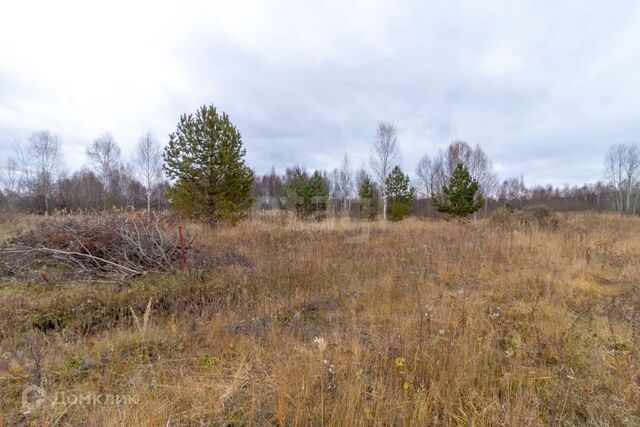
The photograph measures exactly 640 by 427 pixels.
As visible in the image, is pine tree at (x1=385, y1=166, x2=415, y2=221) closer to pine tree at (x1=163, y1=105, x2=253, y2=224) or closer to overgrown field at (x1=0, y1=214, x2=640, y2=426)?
pine tree at (x1=163, y1=105, x2=253, y2=224)

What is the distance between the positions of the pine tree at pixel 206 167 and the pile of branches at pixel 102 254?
4753mm

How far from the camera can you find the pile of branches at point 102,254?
16.1 ft

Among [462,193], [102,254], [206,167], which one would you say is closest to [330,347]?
[102,254]

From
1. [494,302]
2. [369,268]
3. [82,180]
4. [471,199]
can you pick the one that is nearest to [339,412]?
[494,302]

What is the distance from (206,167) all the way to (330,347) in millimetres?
10031

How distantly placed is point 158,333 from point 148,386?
1.11 meters

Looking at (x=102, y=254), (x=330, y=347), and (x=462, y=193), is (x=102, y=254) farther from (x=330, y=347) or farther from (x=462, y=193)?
(x=462, y=193)

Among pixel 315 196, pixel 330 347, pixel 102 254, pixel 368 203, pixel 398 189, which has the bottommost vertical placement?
pixel 330 347

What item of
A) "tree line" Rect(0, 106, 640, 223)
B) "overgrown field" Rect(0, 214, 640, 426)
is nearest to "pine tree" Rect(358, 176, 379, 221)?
"tree line" Rect(0, 106, 640, 223)

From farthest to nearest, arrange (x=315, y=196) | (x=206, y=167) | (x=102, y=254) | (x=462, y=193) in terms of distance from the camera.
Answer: (x=315, y=196), (x=462, y=193), (x=206, y=167), (x=102, y=254)

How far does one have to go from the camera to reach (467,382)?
6.61 ft

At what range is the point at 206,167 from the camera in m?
10.8

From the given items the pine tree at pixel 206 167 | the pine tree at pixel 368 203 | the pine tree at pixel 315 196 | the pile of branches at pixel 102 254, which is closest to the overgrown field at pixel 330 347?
the pile of branches at pixel 102 254

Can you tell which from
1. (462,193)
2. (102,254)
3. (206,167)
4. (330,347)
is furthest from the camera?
(462,193)
